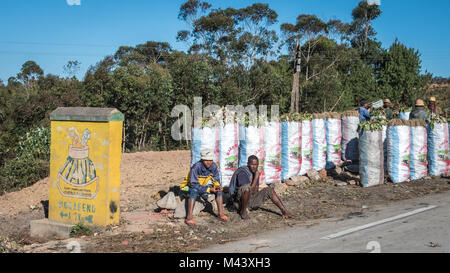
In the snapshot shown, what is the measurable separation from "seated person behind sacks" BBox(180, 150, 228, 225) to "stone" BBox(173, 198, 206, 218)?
0.19 m

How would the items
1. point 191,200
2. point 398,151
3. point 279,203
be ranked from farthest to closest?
point 398,151, point 279,203, point 191,200

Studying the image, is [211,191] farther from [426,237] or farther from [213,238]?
[426,237]

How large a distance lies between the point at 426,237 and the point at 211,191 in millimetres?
3348

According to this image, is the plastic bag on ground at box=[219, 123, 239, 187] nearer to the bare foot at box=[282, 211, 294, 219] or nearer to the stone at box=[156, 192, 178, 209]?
the stone at box=[156, 192, 178, 209]

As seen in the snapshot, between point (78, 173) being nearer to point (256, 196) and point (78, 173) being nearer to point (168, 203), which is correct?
point (168, 203)

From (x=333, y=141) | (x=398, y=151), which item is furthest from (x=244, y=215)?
(x=398, y=151)

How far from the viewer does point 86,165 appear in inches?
255

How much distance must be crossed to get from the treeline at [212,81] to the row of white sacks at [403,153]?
26.0ft

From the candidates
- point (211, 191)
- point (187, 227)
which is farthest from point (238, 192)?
point (187, 227)

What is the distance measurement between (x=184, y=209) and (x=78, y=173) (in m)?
1.87

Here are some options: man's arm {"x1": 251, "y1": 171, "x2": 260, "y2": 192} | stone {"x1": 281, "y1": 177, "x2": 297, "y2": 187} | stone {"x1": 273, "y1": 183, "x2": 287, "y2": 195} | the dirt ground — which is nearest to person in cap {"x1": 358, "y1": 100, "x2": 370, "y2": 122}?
the dirt ground

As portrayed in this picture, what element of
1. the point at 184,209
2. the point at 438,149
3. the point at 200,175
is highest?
the point at 438,149

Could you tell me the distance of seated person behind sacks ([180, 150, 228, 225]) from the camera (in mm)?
6949

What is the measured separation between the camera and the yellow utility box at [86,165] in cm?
632
